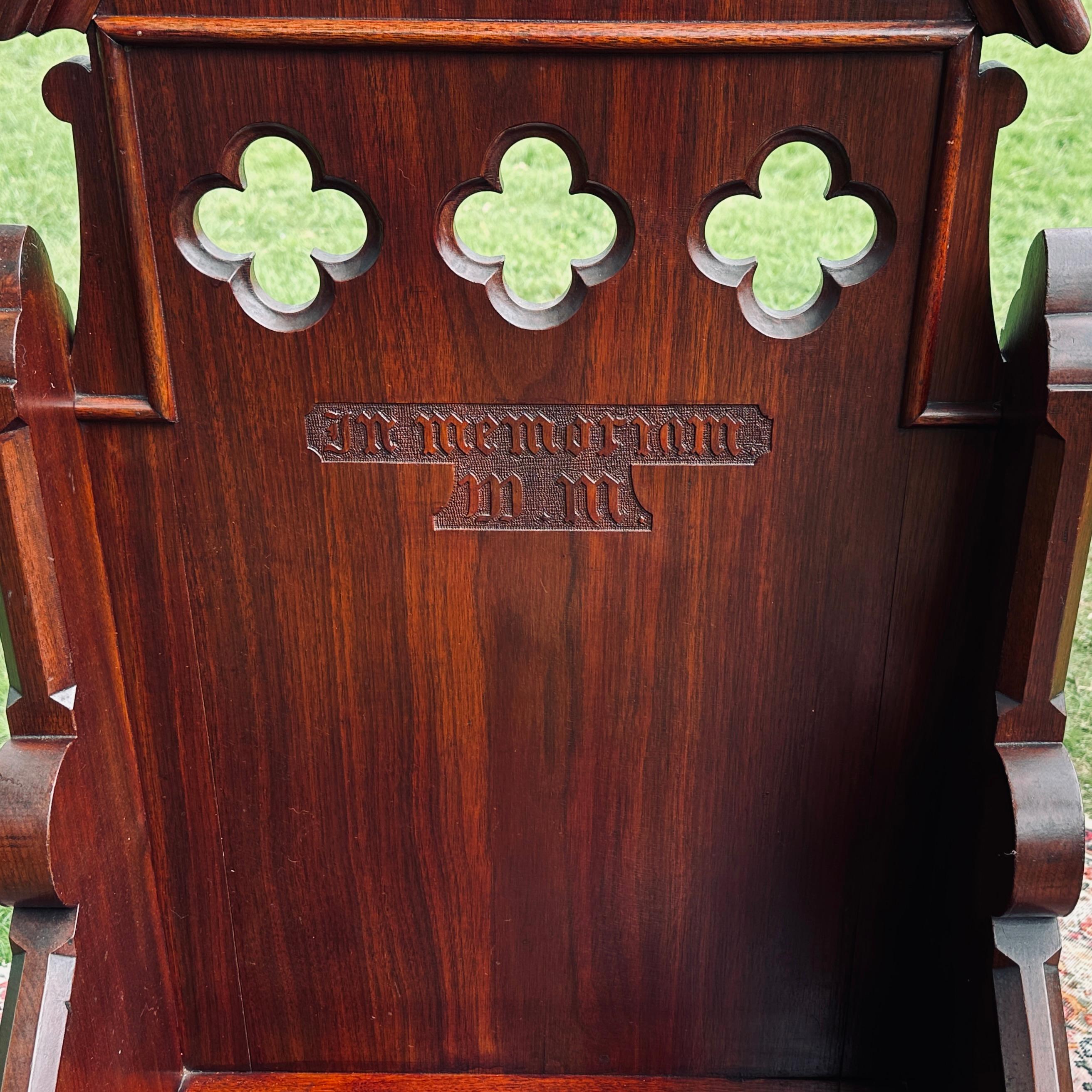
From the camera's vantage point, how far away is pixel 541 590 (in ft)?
2.90

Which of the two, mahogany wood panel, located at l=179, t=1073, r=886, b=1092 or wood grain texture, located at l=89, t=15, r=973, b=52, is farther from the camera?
mahogany wood panel, located at l=179, t=1073, r=886, b=1092

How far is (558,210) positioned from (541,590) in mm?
1845

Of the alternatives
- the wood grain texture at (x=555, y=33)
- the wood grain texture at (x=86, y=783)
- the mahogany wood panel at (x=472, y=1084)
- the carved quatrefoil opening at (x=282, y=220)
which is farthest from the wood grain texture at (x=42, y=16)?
the carved quatrefoil opening at (x=282, y=220)

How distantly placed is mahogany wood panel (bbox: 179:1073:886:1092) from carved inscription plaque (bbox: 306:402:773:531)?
1.67ft

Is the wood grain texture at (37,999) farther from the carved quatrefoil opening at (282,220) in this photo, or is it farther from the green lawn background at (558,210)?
the green lawn background at (558,210)

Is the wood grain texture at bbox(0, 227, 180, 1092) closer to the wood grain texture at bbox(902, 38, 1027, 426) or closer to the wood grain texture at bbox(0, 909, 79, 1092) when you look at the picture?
the wood grain texture at bbox(0, 909, 79, 1092)

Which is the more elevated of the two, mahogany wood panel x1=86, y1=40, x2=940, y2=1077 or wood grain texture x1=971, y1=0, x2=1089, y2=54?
wood grain texture x1=971, y1=0, x2=1089, y2=54

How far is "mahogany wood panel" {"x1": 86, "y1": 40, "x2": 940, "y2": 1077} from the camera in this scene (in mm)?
760

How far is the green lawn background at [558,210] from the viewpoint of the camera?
97.2 inches

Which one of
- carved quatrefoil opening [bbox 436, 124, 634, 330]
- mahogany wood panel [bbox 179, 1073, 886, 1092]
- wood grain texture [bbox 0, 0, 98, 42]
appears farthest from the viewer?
carved quatrefoil opening [bbox 436, 124, 634, 330]

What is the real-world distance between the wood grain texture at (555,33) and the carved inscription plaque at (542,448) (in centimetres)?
23

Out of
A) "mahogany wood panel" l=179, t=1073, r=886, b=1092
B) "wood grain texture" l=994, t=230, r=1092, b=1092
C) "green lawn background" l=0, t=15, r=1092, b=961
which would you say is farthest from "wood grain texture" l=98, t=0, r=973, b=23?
"green lawn background" l=0, t=15, r=1092, b=961

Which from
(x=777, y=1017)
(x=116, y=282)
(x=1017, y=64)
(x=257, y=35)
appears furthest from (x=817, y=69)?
(x=1017, y=64)

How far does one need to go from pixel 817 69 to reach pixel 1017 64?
2580 millimetres
